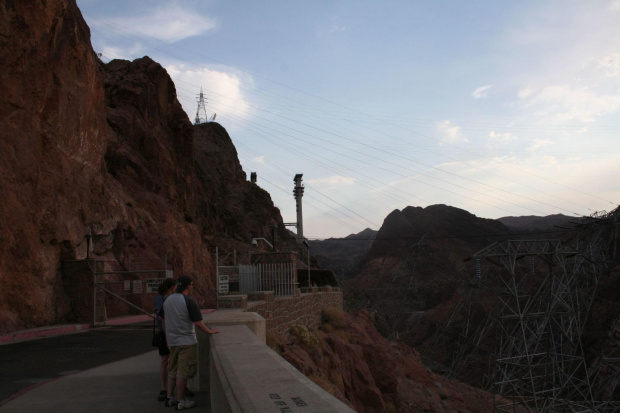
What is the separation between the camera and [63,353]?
10.5 m

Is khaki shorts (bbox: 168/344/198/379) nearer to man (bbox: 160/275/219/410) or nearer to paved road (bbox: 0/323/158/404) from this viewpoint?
man (bbox: 160/275/219/410)

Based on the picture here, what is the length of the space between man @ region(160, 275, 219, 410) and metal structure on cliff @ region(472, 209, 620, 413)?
55.2 ft

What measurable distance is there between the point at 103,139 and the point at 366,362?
14639 mm

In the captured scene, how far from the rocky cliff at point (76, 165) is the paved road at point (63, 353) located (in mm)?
2717

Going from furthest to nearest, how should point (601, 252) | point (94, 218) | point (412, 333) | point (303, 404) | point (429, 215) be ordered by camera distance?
point (429, 215)
point (412, 333)
point (601, 252)
point (94, 218)
point (303, 404)

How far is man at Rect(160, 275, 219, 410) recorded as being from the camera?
17.9 feet

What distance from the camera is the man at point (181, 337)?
5.46 m

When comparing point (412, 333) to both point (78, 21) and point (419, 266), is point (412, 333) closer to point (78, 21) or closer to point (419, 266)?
point (419, 266)

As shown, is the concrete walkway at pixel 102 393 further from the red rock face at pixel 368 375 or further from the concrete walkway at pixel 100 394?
the red rock face at pixel 368 375

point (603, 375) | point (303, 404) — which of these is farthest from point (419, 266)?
point (303, 404)

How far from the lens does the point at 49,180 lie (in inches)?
695

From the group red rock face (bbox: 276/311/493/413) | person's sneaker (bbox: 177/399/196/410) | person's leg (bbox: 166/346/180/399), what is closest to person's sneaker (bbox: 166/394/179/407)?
person's leg (bbox: 166/346/180/399)

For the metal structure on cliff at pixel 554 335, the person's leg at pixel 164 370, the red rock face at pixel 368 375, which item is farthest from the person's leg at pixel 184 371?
the metal structure on cliff at pixel 554 335

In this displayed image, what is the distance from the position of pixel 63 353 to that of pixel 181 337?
20.9ft
